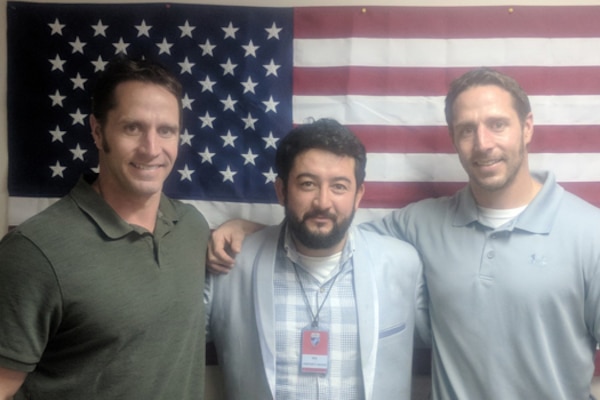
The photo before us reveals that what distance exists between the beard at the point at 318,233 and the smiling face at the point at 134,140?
430mm

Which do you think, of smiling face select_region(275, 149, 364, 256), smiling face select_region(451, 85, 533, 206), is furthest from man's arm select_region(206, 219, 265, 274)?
smiling face select_region(451, 85, 533, 206)

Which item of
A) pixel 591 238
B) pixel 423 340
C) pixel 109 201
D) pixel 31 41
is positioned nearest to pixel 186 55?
pixel 31 41

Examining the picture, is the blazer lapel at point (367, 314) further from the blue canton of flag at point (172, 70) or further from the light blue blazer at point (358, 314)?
the blue canton of flag at point (172, 70)

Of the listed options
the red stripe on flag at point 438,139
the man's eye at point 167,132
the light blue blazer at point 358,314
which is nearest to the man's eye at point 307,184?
the light blue blazer at point 358,314

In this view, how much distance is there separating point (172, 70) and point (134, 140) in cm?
72

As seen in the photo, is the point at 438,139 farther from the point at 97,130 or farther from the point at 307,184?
the point at 97,130

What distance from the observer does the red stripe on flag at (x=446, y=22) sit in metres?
2.03

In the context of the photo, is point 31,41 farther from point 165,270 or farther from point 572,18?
point 572,18

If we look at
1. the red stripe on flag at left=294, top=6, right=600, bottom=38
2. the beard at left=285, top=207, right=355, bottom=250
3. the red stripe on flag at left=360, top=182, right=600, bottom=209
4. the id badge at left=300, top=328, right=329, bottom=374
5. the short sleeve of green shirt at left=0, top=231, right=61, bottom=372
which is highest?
the red stripe on flag at left=294, top=6, right=600, bottom=38

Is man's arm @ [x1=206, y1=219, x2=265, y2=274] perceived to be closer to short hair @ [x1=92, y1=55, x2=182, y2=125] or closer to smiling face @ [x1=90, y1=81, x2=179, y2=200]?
smiling face @ [x1=90, y1=81, x2=179, y2=200]

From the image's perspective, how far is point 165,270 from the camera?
4.91ft

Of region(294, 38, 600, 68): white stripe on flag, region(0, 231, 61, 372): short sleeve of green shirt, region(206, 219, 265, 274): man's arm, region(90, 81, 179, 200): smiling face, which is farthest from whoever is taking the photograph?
region(294, 38, 600, 68): white stripe on flag

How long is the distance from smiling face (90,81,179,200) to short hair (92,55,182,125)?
1cm

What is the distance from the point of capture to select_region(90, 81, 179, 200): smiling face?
4.74ft
